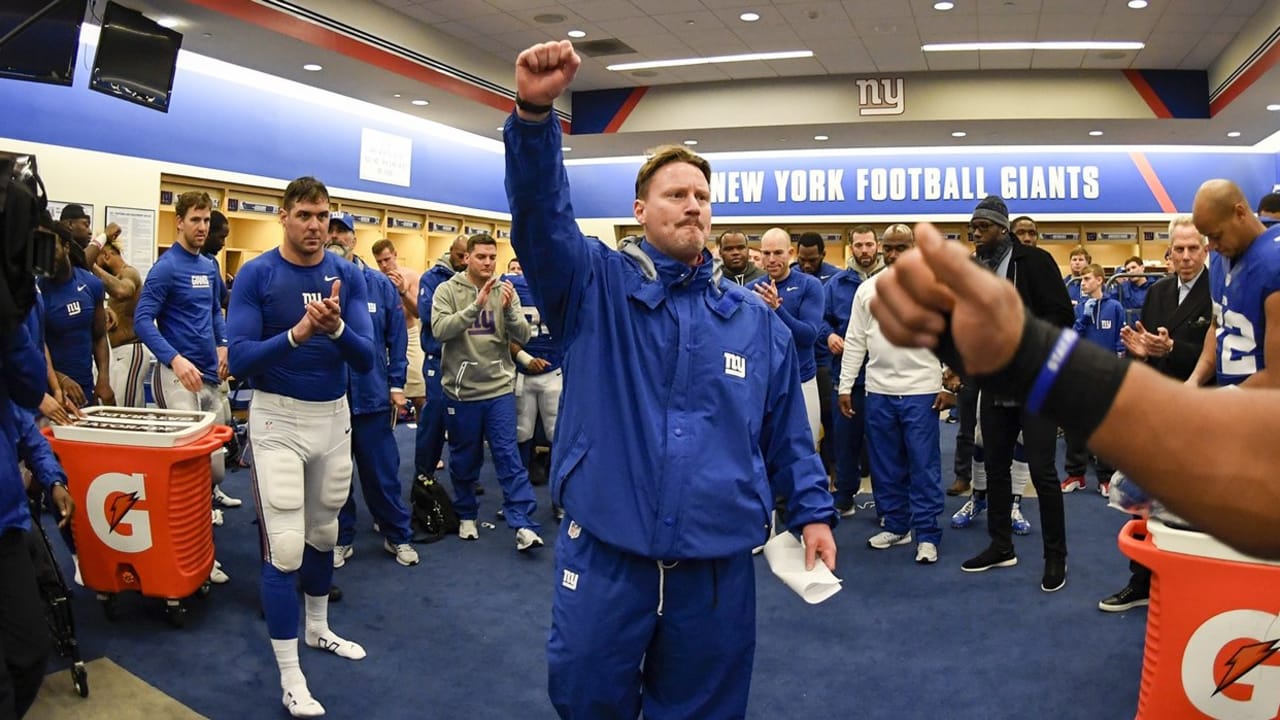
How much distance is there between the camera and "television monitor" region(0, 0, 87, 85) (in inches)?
204

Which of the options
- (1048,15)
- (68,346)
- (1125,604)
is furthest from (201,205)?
(1048,15)

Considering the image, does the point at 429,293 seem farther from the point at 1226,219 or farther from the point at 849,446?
the point at 1226,219

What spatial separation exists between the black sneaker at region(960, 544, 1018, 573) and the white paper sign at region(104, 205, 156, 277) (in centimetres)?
708

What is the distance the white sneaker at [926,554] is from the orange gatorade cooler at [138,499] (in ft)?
11.5

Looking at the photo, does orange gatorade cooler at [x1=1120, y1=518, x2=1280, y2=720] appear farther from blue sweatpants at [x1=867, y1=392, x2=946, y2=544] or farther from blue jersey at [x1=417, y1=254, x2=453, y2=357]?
blue jersey at [x1=417, y1=254, x2=453, y2=357]

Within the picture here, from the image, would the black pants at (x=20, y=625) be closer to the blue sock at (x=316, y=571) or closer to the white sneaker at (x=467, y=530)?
the blue sock at (x=316, y=571)

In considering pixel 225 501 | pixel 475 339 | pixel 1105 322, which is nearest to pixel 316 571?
pixel 475 339

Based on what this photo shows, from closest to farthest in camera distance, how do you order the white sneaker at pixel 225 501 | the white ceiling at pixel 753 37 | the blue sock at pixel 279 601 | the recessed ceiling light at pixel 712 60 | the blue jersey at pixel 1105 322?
the blue sock at pixel 279 601, the white sneaker at pixel 225 501, the blue jersey at pixel 1105 322, the white ceiling at pixel 753 37, the recessed ceiling light at pixel 712 60

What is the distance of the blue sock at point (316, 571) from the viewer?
3.25m

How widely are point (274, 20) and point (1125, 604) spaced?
720 centimetres

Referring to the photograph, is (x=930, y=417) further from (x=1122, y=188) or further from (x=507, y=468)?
(x=1122, y=188)

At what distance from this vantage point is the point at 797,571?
6.29ft

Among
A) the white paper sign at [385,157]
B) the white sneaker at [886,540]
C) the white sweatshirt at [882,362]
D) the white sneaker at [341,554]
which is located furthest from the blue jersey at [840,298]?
the white paper sign at [385,157]

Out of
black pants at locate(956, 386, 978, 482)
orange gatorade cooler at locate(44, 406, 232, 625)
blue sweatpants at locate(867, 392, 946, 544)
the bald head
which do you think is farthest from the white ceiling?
the bald head
